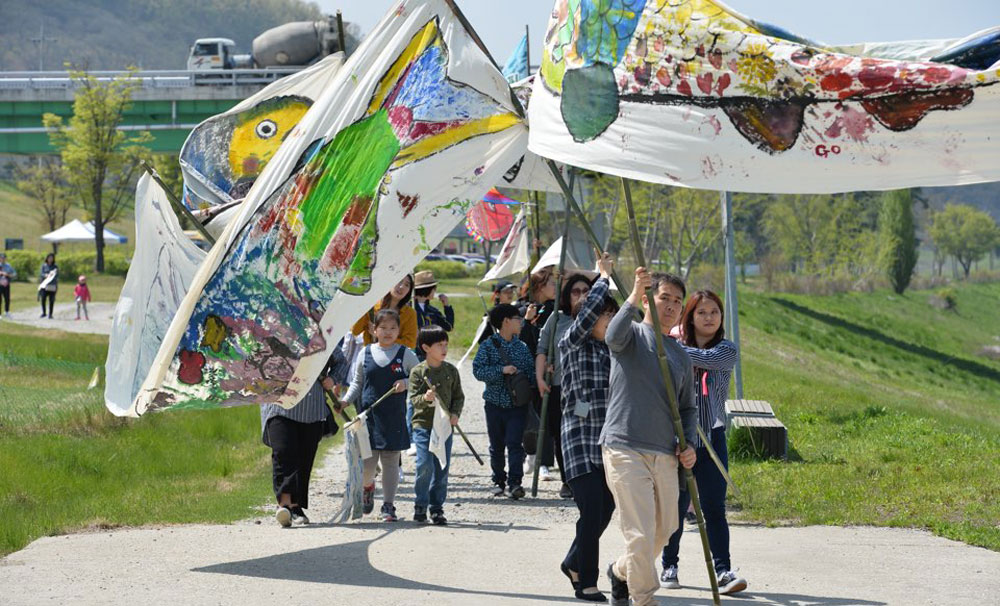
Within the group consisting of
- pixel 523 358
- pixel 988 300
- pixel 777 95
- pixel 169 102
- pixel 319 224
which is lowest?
pixel 988 300

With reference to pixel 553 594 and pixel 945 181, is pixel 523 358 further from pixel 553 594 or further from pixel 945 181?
pixel 945 181

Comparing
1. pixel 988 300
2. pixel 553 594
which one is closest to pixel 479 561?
pixel 553 594

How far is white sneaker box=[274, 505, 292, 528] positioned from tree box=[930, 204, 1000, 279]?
124855mm

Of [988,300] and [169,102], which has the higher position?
[169,102]

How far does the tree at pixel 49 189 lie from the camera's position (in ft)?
279

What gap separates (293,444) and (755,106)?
16.5 feet

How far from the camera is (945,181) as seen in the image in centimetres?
640

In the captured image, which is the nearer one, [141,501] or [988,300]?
[141,501]

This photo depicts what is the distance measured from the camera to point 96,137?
6212 centimetres

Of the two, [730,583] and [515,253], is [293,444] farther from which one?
[515,253]

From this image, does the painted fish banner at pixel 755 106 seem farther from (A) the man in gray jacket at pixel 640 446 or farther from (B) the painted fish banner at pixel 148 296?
(B) the painted fish banner at pixel 148 296

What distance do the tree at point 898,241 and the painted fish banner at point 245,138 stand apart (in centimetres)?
6803

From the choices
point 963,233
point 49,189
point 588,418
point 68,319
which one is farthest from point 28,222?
point 588,418

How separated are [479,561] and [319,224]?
2.46 meters
